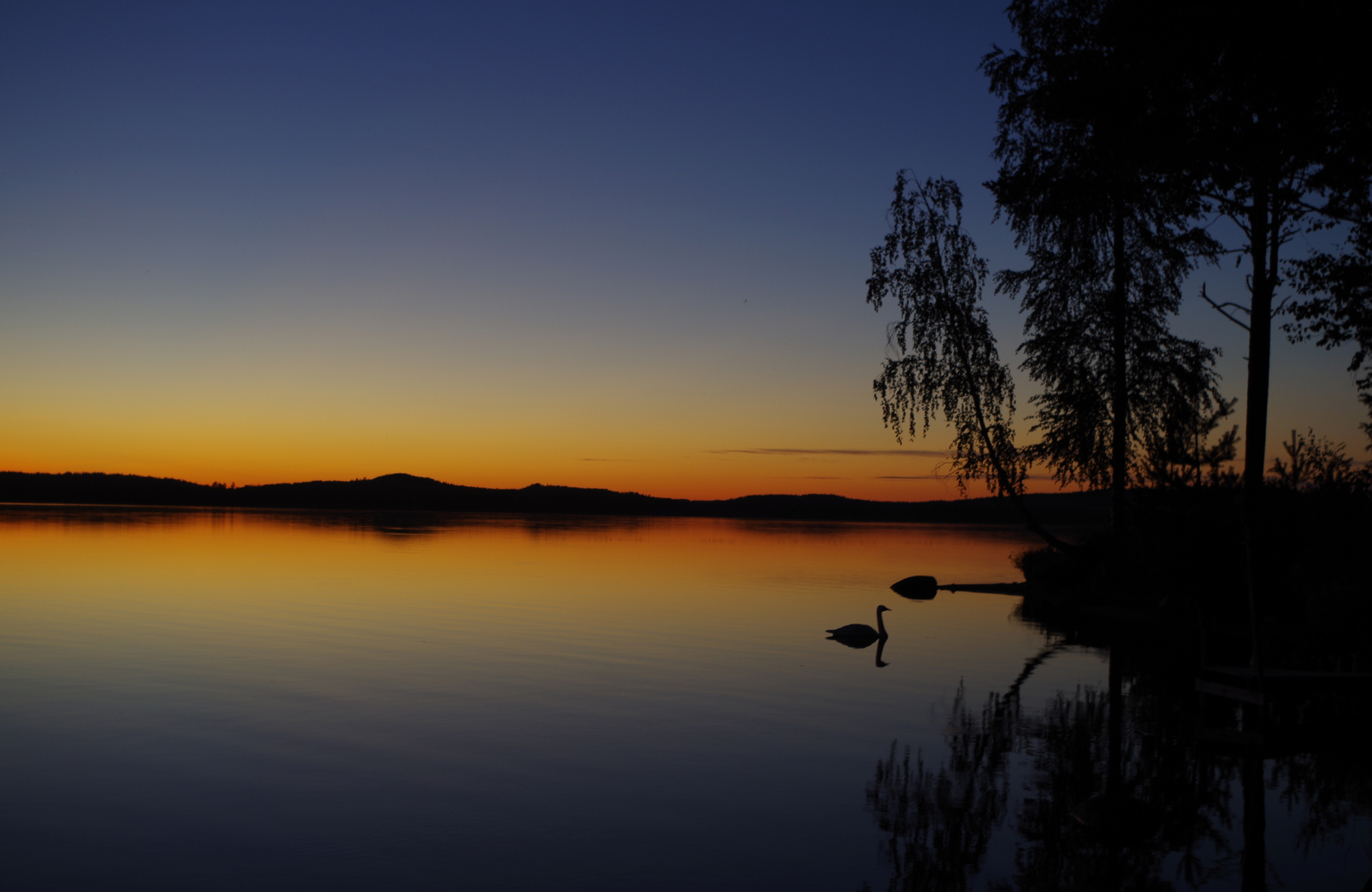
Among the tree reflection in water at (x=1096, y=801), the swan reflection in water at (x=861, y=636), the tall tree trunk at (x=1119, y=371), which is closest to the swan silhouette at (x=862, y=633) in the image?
the swan reflection in water at (x=861, y=636)

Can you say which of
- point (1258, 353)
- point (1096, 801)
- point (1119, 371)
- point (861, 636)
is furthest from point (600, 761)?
point (1119, 371)

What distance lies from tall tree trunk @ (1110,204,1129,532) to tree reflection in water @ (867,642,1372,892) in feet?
52.2

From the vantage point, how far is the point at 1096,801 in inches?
412

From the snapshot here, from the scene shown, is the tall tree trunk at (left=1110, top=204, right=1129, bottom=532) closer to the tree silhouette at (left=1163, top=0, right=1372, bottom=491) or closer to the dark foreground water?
the dark foreground water

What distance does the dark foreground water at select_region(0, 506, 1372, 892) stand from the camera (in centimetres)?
935

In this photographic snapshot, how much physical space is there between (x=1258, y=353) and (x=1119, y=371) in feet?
31.8

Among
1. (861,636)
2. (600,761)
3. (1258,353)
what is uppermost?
(1258,353)

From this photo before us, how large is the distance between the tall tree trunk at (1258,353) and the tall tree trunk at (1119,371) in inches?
371

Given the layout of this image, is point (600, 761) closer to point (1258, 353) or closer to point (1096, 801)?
point (1096, 801)

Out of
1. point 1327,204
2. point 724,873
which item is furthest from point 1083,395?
point 724,873

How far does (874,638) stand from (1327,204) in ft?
44.0

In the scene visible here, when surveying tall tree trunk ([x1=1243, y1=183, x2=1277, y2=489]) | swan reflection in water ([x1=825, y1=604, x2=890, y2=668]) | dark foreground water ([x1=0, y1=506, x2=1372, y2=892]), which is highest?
tall tree trunk ([x1=1243, y1=183, x2=1277, y2=489])

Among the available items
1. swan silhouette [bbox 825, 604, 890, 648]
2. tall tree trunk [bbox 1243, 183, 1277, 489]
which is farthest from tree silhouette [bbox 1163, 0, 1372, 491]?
swan silhouette [bbox 825, 604, 890, 648]

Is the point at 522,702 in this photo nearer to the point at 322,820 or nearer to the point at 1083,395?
the point at 322,820
